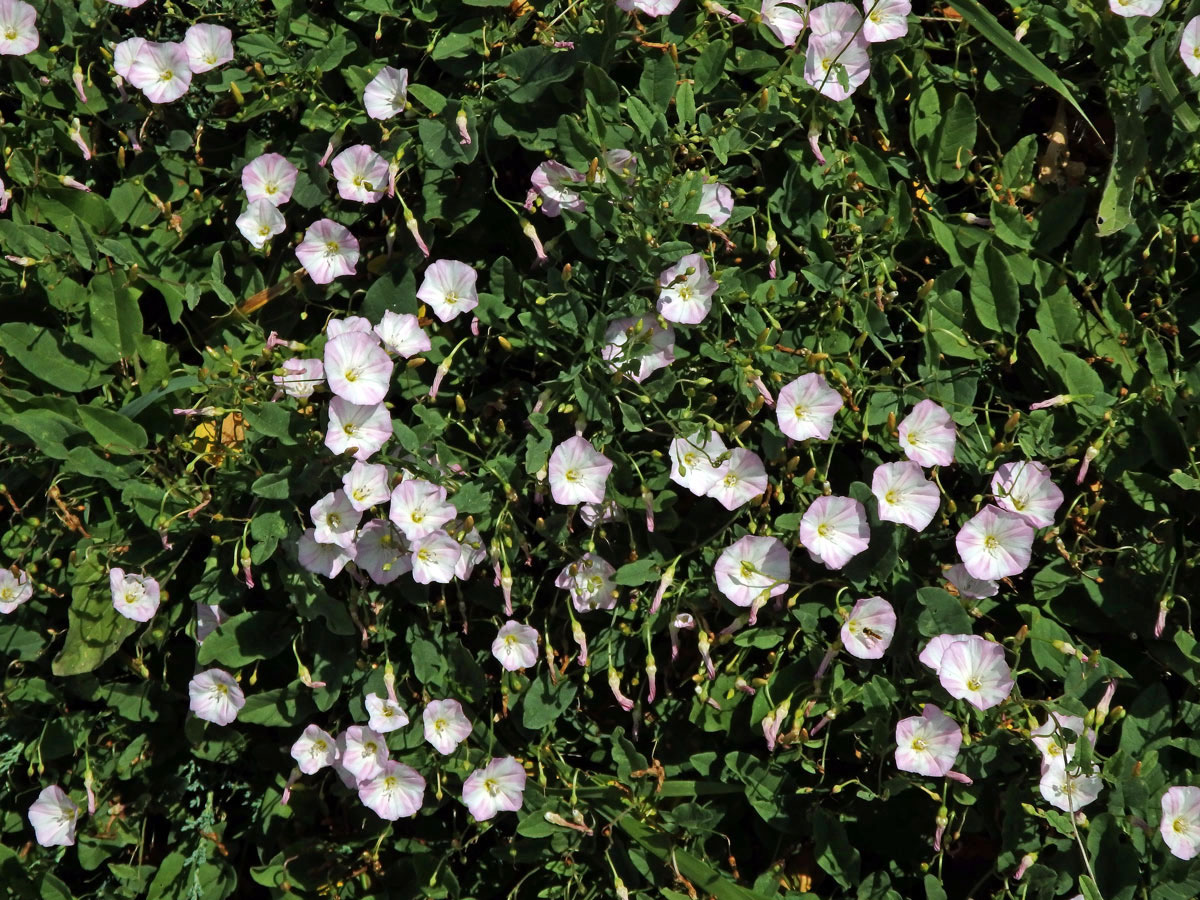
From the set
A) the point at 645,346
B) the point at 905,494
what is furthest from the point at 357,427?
the point at 905,494

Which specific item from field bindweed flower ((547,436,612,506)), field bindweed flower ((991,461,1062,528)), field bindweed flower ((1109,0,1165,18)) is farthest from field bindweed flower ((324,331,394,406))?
field bindweed flower ((1109,0,1165,18))

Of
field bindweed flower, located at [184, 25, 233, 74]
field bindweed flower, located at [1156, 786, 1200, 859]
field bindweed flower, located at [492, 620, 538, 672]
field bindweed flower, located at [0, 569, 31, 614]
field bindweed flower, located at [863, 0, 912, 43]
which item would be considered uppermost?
field bindweed flower, located at [863, 0, 912, 43]

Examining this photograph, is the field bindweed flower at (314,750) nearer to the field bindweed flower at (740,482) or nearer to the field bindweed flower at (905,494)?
the field bindweed flower at (740,482)

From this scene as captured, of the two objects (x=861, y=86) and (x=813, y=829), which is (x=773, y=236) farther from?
(x=813, y=829)

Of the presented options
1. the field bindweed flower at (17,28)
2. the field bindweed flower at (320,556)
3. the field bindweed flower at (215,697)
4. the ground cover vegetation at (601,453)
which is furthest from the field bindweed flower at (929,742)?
the field bindweed flower at (17,28)

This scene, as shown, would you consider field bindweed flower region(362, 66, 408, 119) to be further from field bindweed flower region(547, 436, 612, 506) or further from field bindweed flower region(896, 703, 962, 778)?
field bindweed flower region(896, 703, 962, 778)
